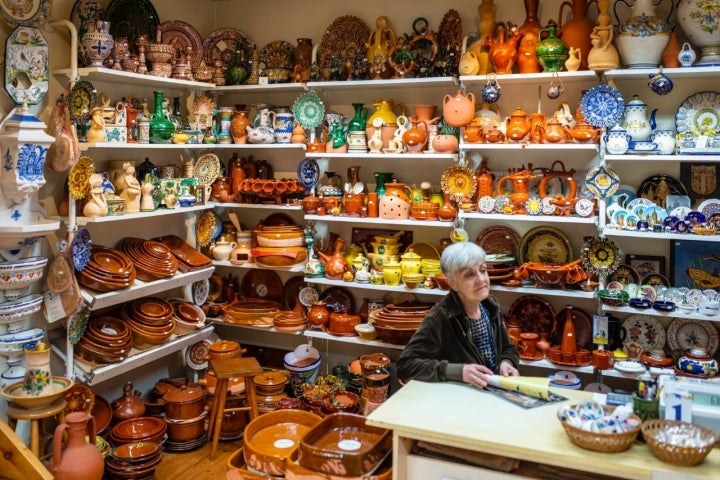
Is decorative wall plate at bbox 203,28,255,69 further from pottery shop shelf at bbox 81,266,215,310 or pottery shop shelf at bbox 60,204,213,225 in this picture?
pottery shop shelf at bbox 81,266,215,310

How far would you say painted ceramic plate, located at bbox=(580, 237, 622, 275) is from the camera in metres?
3.70

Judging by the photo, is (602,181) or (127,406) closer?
(602,181)

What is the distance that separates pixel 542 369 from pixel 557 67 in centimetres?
174

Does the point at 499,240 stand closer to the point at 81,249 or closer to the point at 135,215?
the point at 135,215

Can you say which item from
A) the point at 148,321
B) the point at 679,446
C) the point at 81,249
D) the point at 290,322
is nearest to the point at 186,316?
the point at 148,321

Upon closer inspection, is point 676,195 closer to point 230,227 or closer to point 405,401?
point 405,401

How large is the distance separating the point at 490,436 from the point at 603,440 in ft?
1.02

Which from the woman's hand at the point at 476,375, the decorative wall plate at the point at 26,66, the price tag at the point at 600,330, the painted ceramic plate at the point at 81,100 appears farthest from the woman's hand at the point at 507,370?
the decorative wall plate at the point at 26,66

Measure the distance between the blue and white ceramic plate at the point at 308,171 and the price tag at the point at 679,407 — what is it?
2969mm

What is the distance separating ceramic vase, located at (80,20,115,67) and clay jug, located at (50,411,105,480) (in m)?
1.90

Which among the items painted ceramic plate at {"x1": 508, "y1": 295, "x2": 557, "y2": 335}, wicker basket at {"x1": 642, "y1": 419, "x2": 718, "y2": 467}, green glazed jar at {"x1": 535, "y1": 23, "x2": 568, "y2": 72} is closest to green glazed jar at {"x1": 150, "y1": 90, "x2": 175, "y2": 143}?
green glazed jar at {"x1": 535, "y1": 23, "x2": 568, "y2": 72}

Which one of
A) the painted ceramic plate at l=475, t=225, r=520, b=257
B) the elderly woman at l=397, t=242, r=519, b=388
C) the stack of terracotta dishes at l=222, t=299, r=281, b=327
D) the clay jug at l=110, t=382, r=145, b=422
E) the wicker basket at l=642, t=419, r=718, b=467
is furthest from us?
the stack of terracotta dishes at l=222, t=299, r=281, b=327

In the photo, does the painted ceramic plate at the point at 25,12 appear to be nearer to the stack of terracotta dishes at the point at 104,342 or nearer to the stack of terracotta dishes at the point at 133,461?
the stack of terracotta dishes at the point at 104,342

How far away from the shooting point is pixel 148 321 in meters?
4.02
